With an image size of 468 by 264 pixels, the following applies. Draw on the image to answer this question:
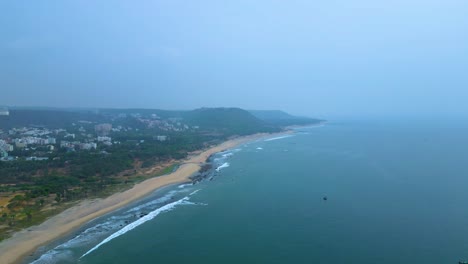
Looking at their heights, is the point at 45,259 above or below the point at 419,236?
below

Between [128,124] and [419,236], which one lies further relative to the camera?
[128,124]

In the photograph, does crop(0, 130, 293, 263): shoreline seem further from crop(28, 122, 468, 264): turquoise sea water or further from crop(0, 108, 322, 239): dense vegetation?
crop(0, 108, 322, 239): dense vegetation

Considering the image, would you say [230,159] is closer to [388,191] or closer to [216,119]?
[388,191]

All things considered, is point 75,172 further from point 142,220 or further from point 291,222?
point 291,222

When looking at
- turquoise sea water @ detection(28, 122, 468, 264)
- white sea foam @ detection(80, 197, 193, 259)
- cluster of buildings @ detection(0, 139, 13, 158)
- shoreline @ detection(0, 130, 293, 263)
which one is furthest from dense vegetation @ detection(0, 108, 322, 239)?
white sea foam @ detection(80, 197, 193, 259)

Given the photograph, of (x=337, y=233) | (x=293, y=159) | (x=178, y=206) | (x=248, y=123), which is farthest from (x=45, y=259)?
(x=248, y=123)

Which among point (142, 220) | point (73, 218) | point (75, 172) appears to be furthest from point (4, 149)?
point (142, 220)
